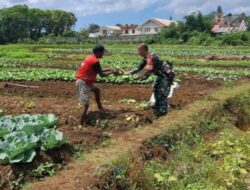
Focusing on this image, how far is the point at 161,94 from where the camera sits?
10594 millimetres

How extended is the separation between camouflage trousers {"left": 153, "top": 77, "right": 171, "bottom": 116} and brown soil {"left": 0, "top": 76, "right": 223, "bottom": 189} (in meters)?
0.31

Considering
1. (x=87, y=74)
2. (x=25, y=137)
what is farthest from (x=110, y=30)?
(x=25, y=137)

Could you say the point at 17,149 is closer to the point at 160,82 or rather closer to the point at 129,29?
the point at 160,82

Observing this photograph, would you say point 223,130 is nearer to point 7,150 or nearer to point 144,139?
point 144,139

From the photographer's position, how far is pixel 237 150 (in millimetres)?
8703

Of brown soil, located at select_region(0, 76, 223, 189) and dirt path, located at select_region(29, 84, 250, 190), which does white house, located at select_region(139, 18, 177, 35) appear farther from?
dirt path, located at select_region(29, 84, 250, 190)

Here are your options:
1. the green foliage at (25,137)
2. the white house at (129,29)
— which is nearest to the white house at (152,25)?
the white house at (129,29)

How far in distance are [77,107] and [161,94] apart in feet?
6.77

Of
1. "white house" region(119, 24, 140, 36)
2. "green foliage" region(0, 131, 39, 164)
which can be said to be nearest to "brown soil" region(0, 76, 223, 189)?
"green foliage" region(0, 131, 39, 164)

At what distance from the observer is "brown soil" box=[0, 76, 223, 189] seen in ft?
24.0

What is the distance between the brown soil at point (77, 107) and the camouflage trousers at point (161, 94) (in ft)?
1.03

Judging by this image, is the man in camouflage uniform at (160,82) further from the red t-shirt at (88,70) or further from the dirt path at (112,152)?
the red t-shirt at (88,70)

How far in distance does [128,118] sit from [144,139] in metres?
1.62

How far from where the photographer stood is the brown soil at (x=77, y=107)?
7309mm
